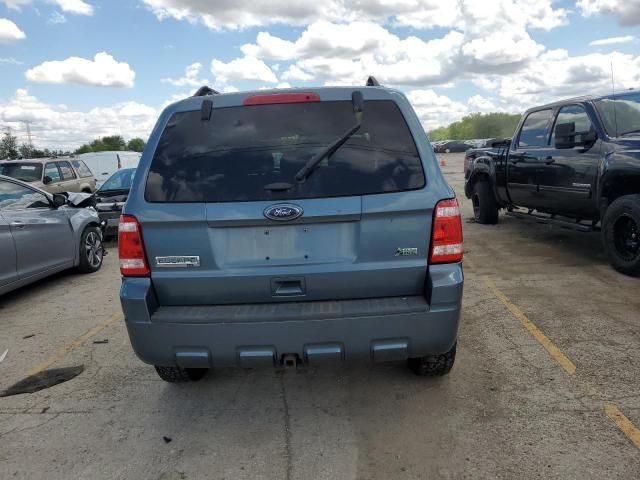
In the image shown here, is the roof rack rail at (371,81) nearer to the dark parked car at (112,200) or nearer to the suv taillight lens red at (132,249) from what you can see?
the suv taillight lens red at (132,249)

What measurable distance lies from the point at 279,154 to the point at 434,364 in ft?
5.77

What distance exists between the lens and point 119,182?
37.2 ft

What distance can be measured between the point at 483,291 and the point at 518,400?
244 centimetres

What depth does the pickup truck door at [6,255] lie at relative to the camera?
5.69 m

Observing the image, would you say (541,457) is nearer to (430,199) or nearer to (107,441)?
(430,199)

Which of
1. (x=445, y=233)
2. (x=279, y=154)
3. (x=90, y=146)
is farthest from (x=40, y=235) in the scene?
(x=90, y=146)

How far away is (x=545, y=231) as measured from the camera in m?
9.06

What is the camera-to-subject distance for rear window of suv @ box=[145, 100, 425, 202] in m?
2.82

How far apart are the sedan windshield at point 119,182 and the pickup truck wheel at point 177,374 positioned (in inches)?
316

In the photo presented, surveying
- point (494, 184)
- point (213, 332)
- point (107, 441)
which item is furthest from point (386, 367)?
point (494, 184)

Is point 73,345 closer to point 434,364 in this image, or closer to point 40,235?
point 40,235

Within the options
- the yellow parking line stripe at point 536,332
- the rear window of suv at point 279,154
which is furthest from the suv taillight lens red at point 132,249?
the yellow parking line stripe at point 536,332

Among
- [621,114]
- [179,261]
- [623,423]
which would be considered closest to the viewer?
[179,261]

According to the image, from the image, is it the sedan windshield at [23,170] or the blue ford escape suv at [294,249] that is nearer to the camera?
the blue ford escape suv at [294,249]
